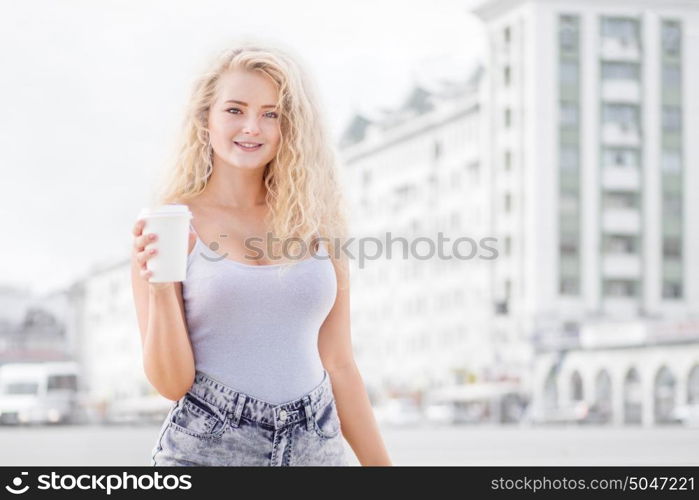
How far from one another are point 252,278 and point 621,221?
53617 mm

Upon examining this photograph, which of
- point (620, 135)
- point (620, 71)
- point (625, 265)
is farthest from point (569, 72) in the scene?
point (625, 265)

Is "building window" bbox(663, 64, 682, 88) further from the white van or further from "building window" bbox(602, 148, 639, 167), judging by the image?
the white van

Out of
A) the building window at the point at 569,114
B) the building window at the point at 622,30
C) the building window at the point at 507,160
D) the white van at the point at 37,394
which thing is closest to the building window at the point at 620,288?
the building window at the point at 507,160

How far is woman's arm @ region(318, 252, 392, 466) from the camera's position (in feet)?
7.59

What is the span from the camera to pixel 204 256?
6.98 ft

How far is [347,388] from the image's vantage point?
7.64ft

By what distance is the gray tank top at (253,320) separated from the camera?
2.11 meters

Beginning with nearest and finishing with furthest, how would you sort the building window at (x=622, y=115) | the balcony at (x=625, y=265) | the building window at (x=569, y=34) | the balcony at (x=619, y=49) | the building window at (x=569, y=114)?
the balcony at (x=625, y=265) → the building window at (x=569, y=114) → the building window at (x=569, y=34) → the building window at (x=622, y=115) → the balcony at (x=619, y=49)

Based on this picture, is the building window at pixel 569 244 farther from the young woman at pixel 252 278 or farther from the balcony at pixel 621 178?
the young woman at pixel 252 278

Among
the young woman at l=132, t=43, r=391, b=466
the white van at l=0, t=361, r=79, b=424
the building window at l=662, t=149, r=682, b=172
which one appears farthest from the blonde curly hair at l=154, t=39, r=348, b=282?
the building window at l=662, t=149, r=682, b=172

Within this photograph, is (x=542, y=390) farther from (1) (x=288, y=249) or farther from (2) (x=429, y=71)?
(1) (x=288, y=249)

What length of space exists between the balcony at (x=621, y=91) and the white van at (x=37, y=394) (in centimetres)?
2572
